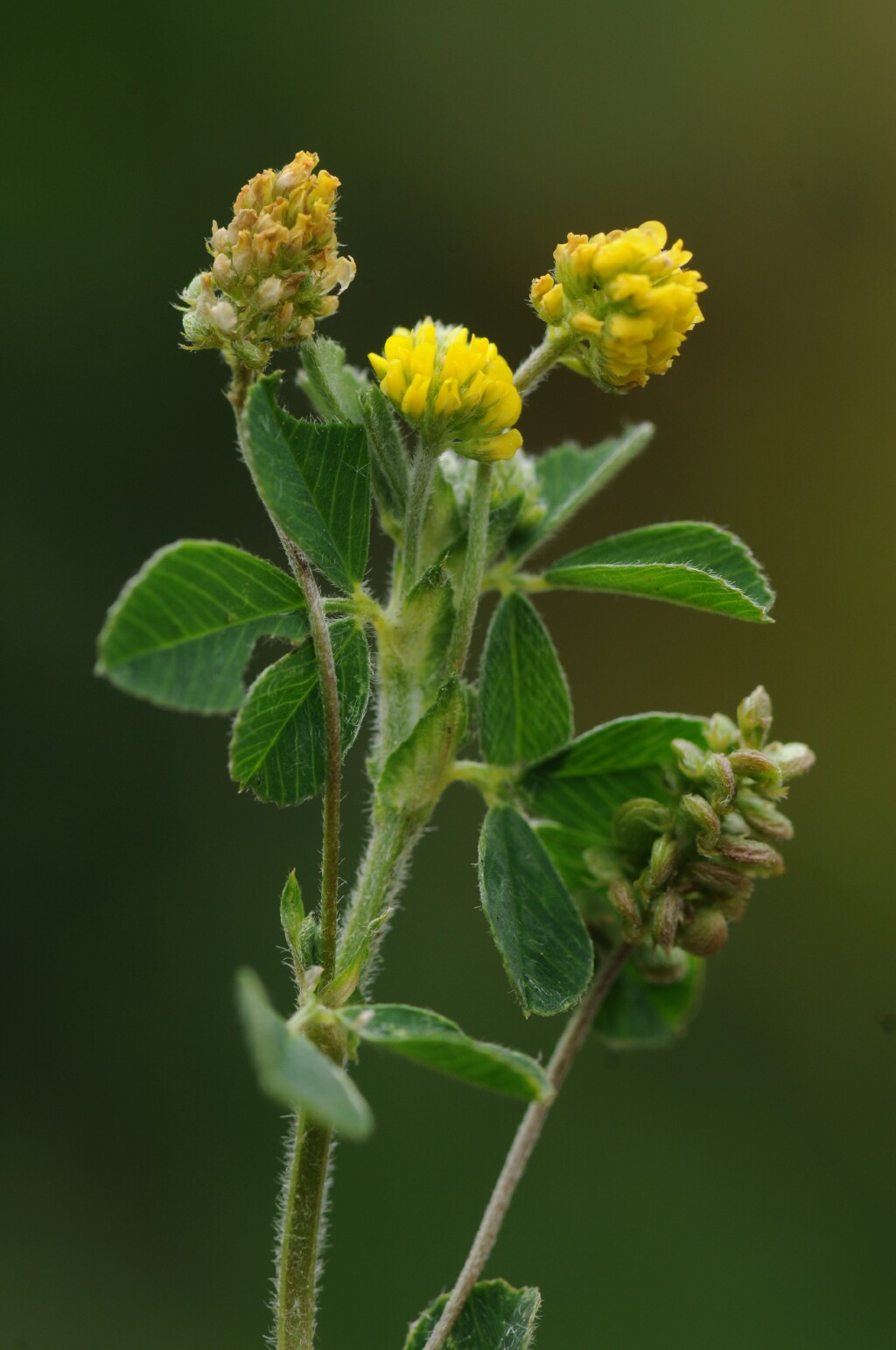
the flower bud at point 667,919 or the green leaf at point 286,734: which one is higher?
the green leaf at point 286,734

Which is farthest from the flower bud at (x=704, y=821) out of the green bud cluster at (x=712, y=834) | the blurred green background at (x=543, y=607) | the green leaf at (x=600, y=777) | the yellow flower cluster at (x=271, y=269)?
the blurred green background at (x=543, y=607)

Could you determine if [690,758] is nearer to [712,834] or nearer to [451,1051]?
[712,834]

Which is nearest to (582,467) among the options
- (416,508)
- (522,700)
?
(522,700)

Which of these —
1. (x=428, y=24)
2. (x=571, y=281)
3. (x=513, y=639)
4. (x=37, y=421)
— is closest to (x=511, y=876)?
(x=513, y=639)

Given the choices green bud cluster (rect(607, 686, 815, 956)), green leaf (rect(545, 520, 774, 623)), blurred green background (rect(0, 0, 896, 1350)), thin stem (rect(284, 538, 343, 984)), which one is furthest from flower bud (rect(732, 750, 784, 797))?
blurred green background (rect(0, 0, 896, 1350))

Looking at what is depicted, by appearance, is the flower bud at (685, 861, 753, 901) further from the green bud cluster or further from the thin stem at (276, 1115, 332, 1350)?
the thin stem at (276, 1115, 332, 1350)

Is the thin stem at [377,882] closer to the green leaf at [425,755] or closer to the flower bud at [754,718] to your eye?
the green leaf at [425,755]

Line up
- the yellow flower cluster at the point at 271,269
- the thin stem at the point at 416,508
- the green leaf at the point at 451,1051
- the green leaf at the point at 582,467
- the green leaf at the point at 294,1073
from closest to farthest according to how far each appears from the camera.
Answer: the green leaf at the point at 294,1073
the green leaf at the point at 451,1051
the yellow flower cluster at the point at 271,269
the thin stem at the point at 416,508
the green leaf at the point at 582,467

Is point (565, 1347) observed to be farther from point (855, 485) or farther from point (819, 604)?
point (855, 485)
